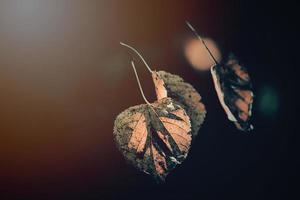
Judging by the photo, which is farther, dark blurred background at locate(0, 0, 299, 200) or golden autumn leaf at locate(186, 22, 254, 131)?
golden autumn leaf at locate(186, 22, 254, 131)

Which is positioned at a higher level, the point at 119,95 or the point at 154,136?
the point at 119,95

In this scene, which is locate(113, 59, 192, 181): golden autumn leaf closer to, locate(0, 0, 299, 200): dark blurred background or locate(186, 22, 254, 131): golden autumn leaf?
locate(0, 0, 299, 200): dark blurred background

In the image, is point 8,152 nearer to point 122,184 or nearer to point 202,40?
point 122,184

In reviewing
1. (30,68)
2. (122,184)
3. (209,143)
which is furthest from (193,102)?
(30,68)

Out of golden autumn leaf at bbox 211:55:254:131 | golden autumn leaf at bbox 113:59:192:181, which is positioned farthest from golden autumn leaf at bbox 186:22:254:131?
golden autumn leaf at bbox 113:59:192:181

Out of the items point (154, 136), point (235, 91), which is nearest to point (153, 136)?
point (154, 136)

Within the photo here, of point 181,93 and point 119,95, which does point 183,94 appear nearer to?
point 181,93

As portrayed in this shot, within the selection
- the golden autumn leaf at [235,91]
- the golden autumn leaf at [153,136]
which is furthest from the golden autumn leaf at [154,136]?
the golden autumn leaf at [235,91]
